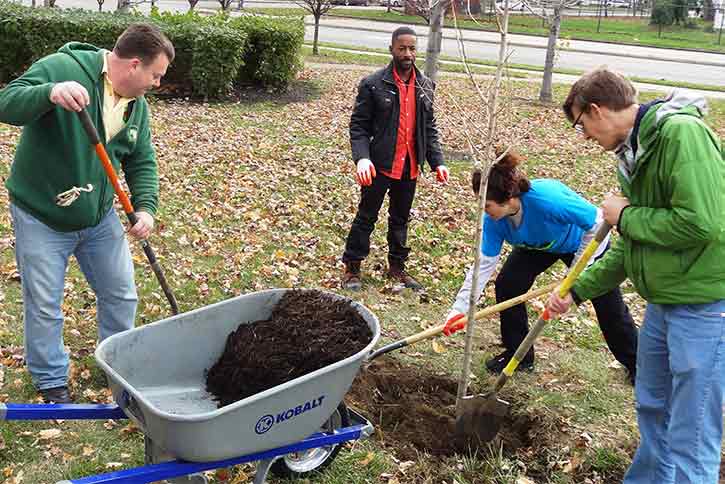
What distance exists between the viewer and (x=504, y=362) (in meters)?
4.84

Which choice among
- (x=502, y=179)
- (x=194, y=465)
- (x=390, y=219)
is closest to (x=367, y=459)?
(x=194, y=465)

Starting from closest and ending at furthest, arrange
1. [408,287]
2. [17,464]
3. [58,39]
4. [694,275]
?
[694,275], [17,464], [408,287], [58,39]

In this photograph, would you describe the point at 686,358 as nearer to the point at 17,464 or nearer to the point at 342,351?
the point at 342,351

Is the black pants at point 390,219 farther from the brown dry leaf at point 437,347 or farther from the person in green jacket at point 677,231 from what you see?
the person in green jacket at point 677,231

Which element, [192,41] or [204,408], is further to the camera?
[192,41]

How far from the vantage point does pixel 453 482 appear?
3693 millimetres

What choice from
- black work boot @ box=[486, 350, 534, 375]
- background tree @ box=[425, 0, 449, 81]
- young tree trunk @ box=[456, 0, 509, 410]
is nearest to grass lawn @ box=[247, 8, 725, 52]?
background tree @ box=[425, 0, 449, 81]

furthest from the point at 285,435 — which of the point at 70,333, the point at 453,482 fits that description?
the point at 70,333

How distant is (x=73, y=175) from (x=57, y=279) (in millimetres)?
543

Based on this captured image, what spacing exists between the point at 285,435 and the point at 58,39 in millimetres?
10605

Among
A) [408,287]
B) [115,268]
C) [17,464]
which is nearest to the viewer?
[17,464]

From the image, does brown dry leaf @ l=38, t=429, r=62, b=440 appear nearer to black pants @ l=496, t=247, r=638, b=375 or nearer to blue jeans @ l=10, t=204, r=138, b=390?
blue jeans @ l=10, t=204, r=138, b=390

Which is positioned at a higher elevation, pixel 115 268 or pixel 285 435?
pixel 115 268

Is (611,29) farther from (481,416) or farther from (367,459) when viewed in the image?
(367,459)
